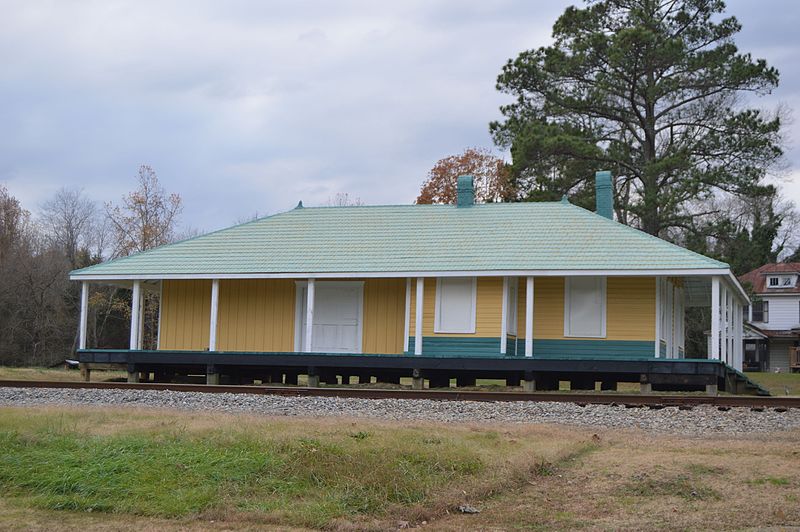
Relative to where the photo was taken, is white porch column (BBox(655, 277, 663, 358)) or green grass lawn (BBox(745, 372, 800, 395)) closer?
white porch column (BBox(655, 277, 663, 358))

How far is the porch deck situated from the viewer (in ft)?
67.7

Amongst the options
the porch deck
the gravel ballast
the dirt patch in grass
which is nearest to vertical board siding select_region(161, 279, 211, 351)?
the porch deck

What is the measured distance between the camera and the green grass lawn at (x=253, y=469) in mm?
8969

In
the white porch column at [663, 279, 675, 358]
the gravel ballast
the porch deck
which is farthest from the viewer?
the white porch column at [663, 279, 675, 358]

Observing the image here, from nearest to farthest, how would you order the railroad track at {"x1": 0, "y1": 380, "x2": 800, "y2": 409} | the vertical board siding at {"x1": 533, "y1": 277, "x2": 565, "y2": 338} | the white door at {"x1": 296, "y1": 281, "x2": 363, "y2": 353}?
the railroad track at {"x1": 0, "y1": 380, "x2": 800, "y2": 409}, the vertical board siding at {"x1": 533, "y1": 277, "x2": 565, "y2": 338}, the white door at {"x1": 296, "y1": 281, "x2": 363, "y2": 353}

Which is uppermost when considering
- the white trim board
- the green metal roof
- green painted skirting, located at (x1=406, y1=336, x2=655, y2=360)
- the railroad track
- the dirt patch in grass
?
the green metal roof

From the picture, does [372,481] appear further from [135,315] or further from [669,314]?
[669,314]

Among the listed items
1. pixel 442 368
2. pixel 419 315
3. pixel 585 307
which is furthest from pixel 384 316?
pixel 585 307

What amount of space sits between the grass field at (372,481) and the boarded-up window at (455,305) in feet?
35.4

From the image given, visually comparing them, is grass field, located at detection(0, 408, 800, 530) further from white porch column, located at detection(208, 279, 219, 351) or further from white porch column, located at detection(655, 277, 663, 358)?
white porch column, located at detection(208, 279, 219, 351)

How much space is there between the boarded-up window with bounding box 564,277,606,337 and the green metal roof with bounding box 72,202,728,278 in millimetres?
748

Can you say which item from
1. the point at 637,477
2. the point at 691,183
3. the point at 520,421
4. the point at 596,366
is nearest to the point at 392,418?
the point at 520,421

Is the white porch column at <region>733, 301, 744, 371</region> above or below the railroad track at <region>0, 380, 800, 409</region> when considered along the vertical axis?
above

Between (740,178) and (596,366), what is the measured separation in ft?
61.4
